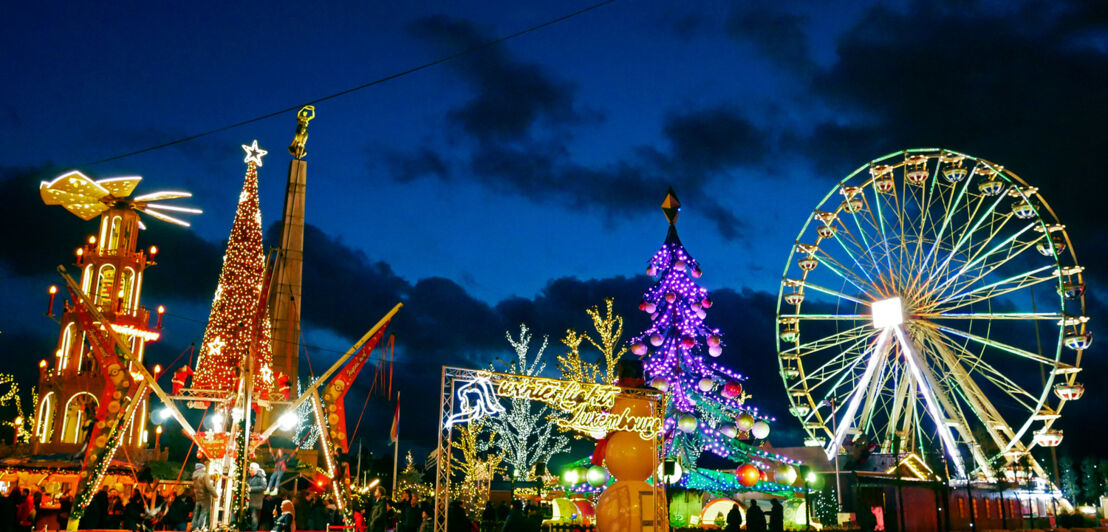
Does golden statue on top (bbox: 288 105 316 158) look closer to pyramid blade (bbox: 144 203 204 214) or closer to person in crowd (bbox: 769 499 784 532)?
pyramid blade (bbox: 144 203 204 214)

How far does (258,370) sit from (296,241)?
1069 centimetres

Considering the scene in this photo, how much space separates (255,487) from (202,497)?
1930mm

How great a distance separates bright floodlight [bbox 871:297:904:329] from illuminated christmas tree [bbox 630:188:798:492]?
6.56m

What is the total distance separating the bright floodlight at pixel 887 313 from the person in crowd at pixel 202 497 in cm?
2466

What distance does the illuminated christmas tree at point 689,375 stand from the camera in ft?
90.9

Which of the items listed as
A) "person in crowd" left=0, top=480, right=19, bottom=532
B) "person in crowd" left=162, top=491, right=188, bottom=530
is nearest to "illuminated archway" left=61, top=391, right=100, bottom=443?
"person in crowd" left=162, top=491, right=188, bottom=530

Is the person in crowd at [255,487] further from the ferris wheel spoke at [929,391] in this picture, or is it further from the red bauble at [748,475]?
the ferris wheel spoke at [929,391]

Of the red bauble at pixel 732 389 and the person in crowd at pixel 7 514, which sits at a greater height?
the red bauble at pixel 732 389

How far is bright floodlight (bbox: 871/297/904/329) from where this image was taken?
103 feet

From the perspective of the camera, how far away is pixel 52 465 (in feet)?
91.4

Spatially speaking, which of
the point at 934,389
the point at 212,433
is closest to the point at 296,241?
the point at 212,433

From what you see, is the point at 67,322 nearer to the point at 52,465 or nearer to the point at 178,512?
the point at 52,465

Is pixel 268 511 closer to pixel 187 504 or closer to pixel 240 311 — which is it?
pixel 187 504

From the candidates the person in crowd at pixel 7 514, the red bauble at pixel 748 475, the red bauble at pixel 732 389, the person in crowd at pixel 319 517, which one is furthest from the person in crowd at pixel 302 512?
the red bauble at pixel 732 389
